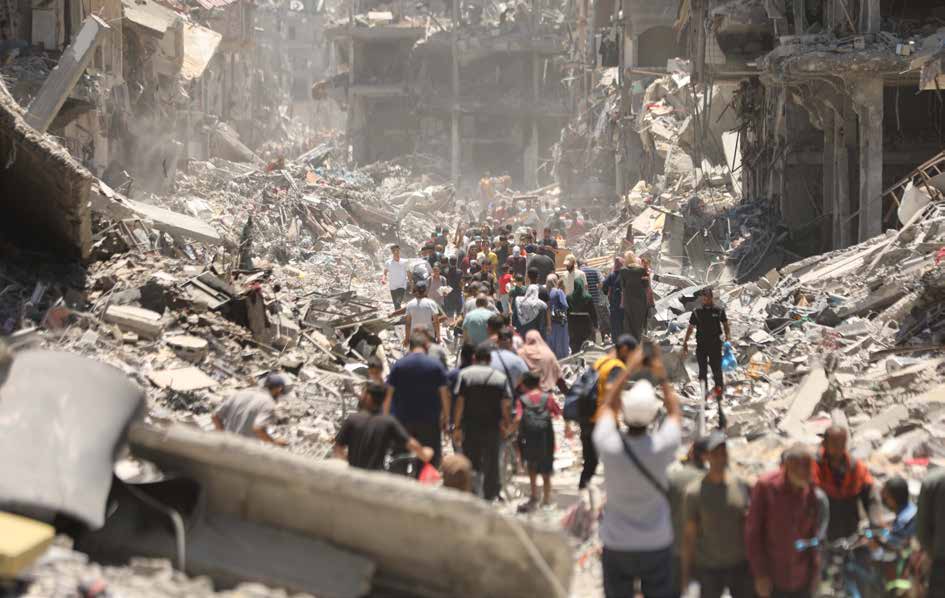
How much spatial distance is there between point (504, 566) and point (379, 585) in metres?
0.81

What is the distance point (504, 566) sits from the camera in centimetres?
602

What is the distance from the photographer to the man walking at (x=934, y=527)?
5.87 meters

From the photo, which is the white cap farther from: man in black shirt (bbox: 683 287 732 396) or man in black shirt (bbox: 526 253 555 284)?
man in black shirt (bbox: 526 253 555 284)

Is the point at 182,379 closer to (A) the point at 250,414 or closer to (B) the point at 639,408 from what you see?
(A) the point at 250,414

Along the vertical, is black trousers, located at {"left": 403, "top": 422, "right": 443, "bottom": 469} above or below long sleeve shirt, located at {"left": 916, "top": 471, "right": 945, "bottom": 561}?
below

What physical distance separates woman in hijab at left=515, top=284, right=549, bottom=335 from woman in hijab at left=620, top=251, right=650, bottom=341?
1.44 meters

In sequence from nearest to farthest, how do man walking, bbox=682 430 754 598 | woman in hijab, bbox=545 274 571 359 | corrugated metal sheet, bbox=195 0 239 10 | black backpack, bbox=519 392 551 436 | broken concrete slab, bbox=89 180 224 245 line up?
1. man walking, bbox=682 430 754 598
2. black backpack, bbox=519 392 551 436
3. woman in hijab, bbox=545 274 571 359
4. broken concrete slab, bbox=89 180 224 245
5. corrugated metal sheet, bbox=195 0 239 10

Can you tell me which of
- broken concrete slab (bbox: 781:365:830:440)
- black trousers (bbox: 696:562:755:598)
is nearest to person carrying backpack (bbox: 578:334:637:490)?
broken concrete slab (bbox: 781:365:830:440)

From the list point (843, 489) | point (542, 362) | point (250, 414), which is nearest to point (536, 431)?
point (542, 362)

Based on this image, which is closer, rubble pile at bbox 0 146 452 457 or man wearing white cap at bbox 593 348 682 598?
man wearing white cap at bbox 593 348 682 598

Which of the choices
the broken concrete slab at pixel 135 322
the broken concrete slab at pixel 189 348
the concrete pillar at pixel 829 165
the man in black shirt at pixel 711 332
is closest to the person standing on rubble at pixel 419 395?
the broken concrete slab at pixel 189 348

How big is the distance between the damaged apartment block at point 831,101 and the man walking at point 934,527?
1107 centimetres

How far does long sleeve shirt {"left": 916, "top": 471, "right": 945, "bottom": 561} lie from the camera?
19.2 ft

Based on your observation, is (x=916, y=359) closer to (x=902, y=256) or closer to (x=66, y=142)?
(x=902, y=256)
